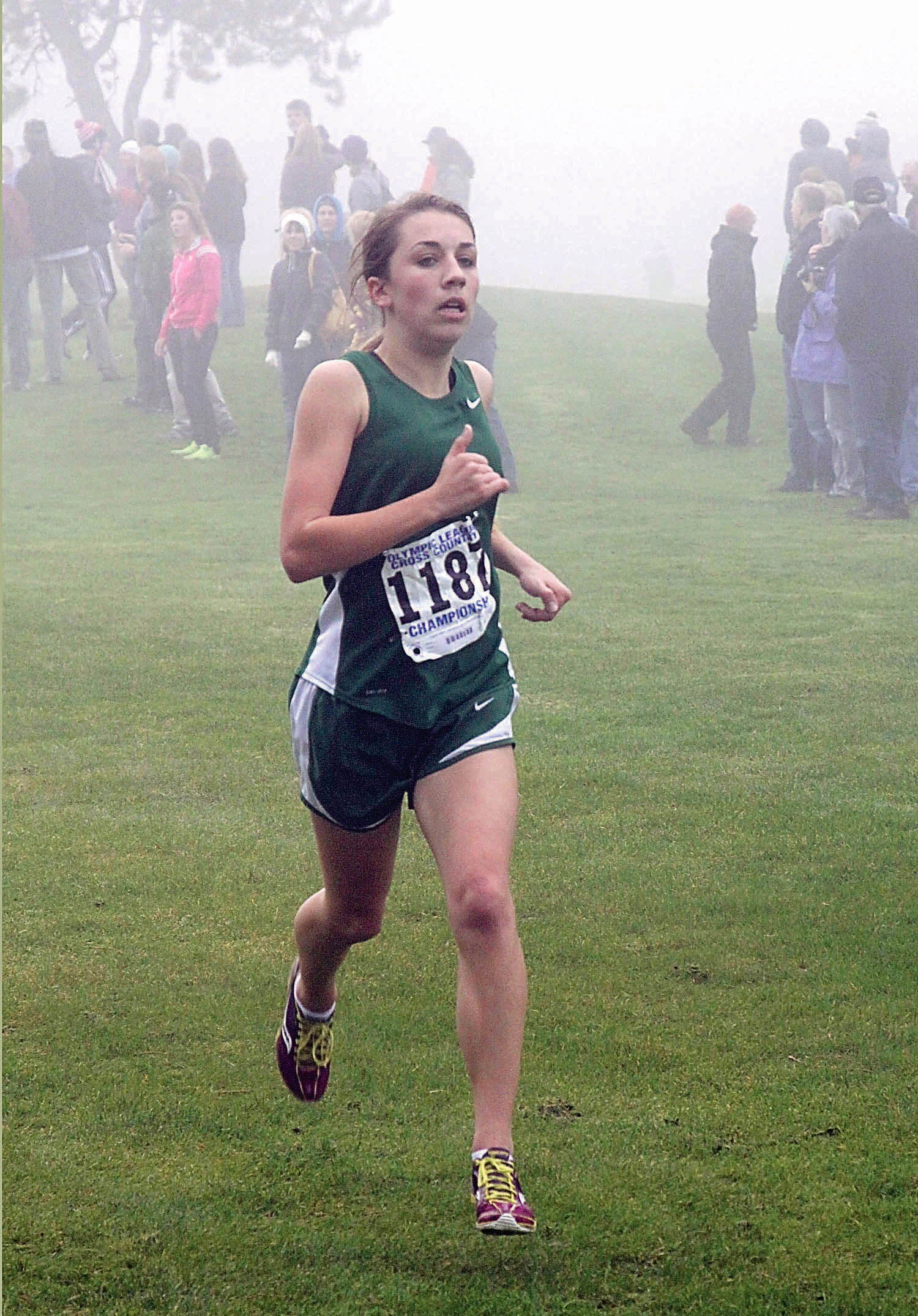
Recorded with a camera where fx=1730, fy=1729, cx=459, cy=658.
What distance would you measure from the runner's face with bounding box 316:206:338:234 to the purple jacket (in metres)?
4.58

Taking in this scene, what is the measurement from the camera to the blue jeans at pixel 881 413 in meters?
13.6

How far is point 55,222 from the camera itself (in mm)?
19656

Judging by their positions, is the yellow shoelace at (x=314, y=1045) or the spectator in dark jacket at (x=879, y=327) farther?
the spectator in dark jacket at (x=879, y=327)

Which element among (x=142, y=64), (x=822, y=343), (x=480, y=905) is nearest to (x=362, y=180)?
(x=822, y=343)

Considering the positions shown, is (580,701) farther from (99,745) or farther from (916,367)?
(916,367)

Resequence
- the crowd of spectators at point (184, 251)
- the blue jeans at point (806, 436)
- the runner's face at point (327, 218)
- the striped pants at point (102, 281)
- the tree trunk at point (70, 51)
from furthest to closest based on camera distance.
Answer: the tree trunk at point (70, 51)
the striped pants at point (102, 281)
the runner's face at point (327, 218)
the crowd of spectators at point (184, 251)
the blue jeans at point (806, 436)

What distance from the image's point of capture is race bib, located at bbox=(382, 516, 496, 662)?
3.38 metres

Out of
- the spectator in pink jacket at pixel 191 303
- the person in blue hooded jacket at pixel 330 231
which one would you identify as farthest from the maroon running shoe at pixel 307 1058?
the spectator in pink jacket at pixel 191 303

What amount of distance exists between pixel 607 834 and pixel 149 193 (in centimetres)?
1313

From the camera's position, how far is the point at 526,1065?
4012mm

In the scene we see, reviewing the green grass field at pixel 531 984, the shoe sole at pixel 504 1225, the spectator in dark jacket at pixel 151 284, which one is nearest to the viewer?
the shoe sole at pixel 504 1225

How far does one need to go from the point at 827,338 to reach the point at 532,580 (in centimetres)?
1139

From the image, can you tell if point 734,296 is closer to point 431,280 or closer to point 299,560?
point 431,280

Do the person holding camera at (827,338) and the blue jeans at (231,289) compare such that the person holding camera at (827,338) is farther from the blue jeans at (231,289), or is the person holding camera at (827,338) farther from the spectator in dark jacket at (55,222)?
the spectator in dark jacket at (55,222)
